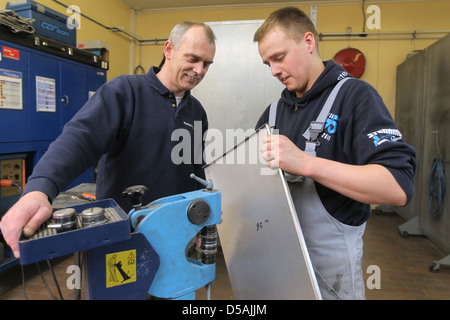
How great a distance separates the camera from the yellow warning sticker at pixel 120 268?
0.63 metres

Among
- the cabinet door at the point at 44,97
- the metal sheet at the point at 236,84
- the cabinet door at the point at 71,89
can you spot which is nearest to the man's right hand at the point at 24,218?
the metal sheet at the point at 236,84

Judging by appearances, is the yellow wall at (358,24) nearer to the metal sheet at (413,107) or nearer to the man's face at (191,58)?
the metal sheet at (413,107)

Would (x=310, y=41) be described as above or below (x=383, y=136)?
above

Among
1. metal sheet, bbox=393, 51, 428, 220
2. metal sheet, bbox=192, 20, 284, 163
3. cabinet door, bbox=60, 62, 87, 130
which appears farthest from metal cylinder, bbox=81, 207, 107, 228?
metal sheet, bbox=393, 51, 428, 220

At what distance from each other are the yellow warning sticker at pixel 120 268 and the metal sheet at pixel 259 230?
0.40 meters

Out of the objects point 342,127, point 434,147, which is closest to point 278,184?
point 342,127

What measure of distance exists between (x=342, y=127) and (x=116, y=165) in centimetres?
84

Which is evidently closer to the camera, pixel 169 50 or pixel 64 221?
pixel 64 221

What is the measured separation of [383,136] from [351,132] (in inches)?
3.9

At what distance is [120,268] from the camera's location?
639mm

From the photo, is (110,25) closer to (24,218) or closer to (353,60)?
(353,60)

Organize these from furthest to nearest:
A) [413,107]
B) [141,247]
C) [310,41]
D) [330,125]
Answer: [413,107]
[310,41]
[330,125]
[141,247]

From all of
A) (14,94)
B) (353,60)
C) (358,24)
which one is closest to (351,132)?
(14,94)

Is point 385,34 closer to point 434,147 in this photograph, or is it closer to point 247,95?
point 434,147
